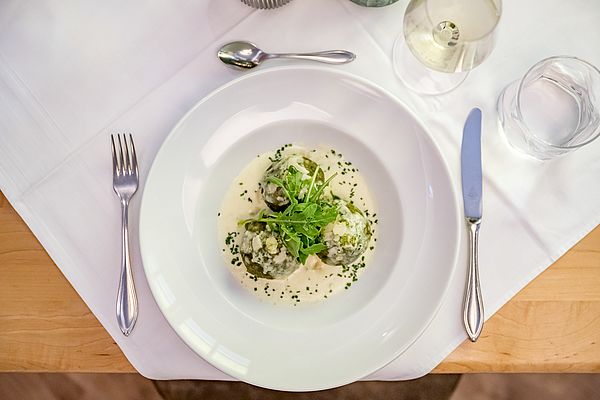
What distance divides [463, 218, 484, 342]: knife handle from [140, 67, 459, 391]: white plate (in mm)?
75

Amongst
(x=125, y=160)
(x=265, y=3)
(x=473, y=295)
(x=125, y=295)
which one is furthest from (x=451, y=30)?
(x=125, y=295)

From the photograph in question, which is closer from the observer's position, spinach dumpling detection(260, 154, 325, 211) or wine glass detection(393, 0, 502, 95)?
wine glass detection(393, 0, 502, 95)

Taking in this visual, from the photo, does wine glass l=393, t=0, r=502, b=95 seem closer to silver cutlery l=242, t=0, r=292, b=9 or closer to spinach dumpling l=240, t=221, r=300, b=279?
silver cutlery l=242, t=0, r=292, b=9

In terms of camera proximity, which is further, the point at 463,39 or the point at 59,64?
the point at 59,64

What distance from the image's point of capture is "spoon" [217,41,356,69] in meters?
1.04

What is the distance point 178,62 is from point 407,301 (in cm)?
64

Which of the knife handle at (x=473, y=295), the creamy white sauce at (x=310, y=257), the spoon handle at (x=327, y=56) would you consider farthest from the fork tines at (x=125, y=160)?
the knife handle at (x=473, y=295)

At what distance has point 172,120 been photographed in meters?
1.07

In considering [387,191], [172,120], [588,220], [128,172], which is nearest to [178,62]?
[172,120]

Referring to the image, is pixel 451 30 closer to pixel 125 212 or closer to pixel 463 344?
pixel 463 344

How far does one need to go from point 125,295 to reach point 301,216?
1.20 ft

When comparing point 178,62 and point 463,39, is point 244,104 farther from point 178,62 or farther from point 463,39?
point 463,39

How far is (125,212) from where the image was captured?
103cm

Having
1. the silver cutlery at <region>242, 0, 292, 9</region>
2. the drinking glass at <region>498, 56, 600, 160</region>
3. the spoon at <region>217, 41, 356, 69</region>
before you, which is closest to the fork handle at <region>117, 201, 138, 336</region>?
the spoon at <region>217, 41, 356, 69</region>
